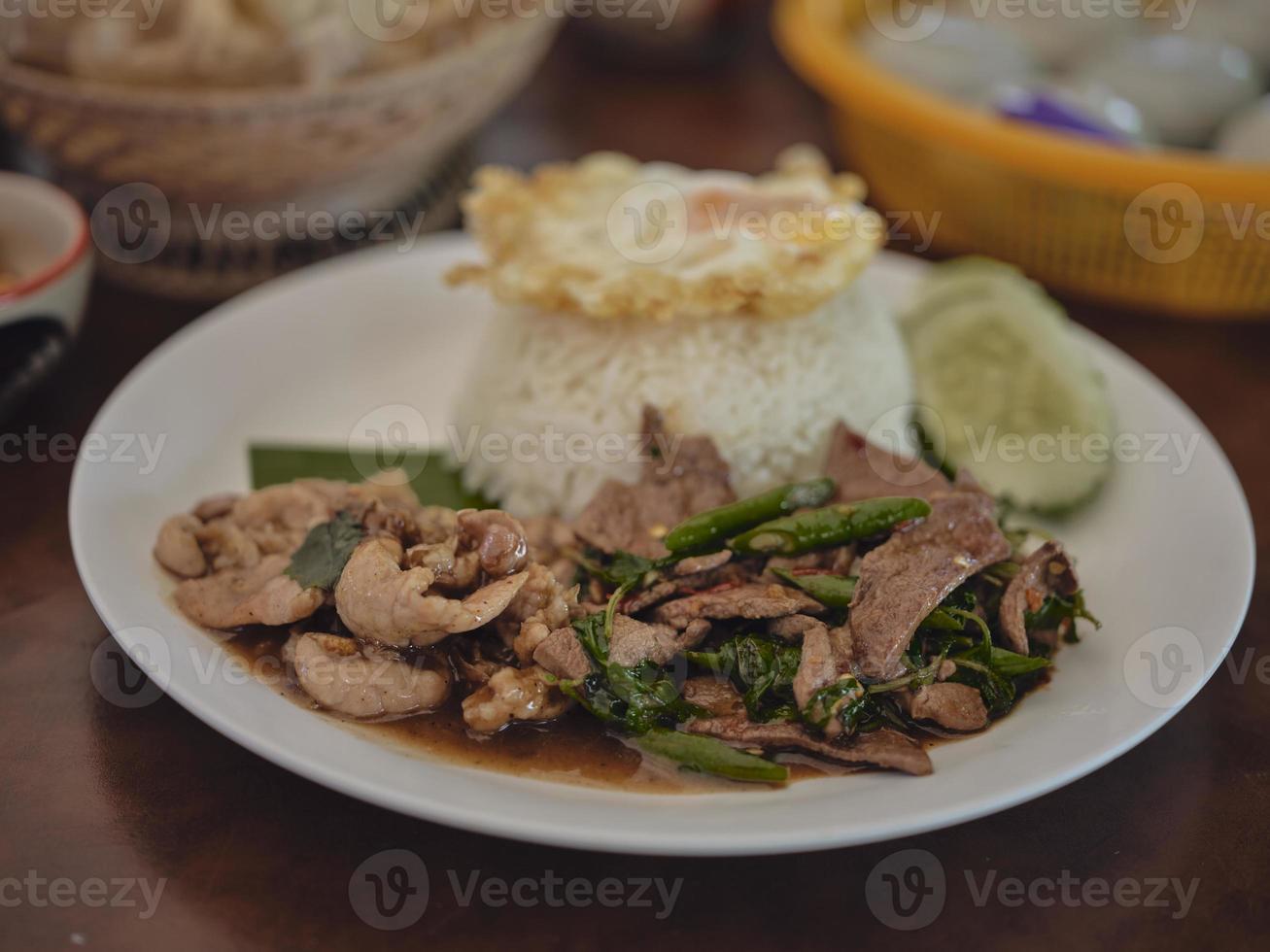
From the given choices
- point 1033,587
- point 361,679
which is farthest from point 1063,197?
point 361,679

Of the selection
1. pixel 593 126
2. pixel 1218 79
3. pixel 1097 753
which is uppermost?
pixel 1218 79

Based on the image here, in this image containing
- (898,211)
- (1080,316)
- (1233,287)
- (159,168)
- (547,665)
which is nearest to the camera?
(547,665)

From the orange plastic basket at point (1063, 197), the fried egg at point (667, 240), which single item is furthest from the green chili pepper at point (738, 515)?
the orange plastic basket at point (1063, 197)

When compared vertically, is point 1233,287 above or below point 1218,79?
below

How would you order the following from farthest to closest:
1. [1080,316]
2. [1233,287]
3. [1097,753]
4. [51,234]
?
1. [1080,316]
2. [1233,287]
3. [51,234]
4. [1097,753]

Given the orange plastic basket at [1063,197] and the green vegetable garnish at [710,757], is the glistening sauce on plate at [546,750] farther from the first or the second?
the orange plastic basket at [1063,197]

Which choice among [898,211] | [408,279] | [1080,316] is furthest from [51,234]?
[1080,316]

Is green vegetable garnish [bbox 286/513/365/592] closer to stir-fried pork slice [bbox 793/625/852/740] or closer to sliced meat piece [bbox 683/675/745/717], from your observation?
sliced meat piece [bbox 683/675/745/717]

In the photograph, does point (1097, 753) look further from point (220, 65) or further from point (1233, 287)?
point (220, 65)
